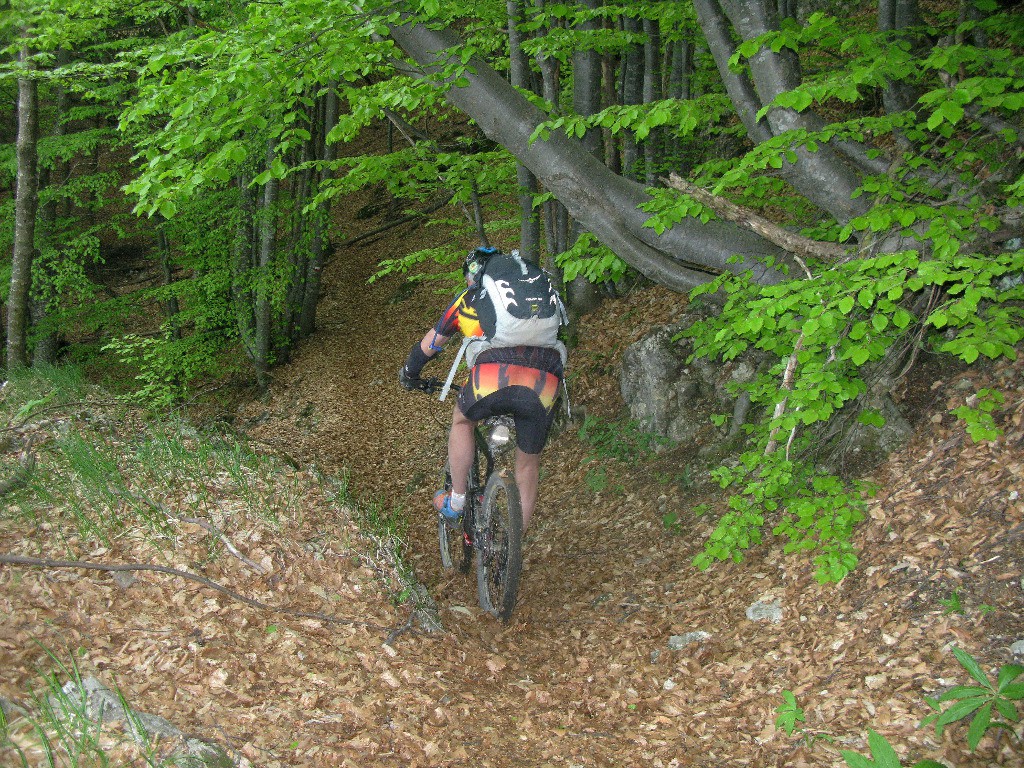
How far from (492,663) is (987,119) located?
14.6 feet

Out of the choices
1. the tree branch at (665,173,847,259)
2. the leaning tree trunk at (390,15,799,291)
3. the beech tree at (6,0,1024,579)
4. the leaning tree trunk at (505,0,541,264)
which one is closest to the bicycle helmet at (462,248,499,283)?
the beech tree at (6,0,1024,579)

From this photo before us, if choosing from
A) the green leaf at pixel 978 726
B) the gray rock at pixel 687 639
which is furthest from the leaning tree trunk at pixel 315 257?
the green leaf at pixel 978 726

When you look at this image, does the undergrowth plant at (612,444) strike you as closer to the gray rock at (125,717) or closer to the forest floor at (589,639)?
the forest floor at (589,639)

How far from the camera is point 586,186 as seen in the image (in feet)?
18.2

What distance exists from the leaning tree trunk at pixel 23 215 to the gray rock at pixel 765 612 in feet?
30.7

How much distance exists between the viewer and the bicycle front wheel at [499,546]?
13.7 ft

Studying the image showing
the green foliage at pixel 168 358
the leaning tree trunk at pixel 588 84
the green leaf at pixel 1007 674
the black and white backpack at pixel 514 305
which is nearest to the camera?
the green leaf at pixel 1007 674

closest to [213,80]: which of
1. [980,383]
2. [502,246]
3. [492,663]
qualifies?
[492,663]

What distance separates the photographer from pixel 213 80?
4797 mm

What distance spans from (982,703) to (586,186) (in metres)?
4.31

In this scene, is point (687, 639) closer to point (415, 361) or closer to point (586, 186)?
point (415, 361)

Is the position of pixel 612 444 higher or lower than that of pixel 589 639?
higher

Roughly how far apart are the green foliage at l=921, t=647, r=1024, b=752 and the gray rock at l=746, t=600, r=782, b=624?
118cm

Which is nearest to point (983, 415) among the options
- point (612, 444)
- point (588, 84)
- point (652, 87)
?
point (612, 444)
